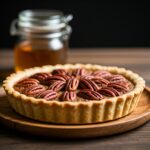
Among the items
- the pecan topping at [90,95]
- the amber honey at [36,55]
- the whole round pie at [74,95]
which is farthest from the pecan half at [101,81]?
the amber honey at [36,55]

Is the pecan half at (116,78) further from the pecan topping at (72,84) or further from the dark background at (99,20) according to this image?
the dark background at (99,20)

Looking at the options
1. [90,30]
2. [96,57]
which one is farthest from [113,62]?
[90,30]

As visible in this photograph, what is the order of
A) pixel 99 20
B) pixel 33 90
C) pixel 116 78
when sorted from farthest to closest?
pixel 99 20 < pixel 116 78 < pixel 33 90

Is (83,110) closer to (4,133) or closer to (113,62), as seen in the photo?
(4,133)

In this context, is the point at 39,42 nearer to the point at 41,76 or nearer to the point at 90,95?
the point at 41,76

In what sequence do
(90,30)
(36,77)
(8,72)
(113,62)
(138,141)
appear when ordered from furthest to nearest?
(90,30) → (113,62) → (8,72) → (36,77) → (138,141)

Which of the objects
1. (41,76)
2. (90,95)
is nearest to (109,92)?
(90,95)
